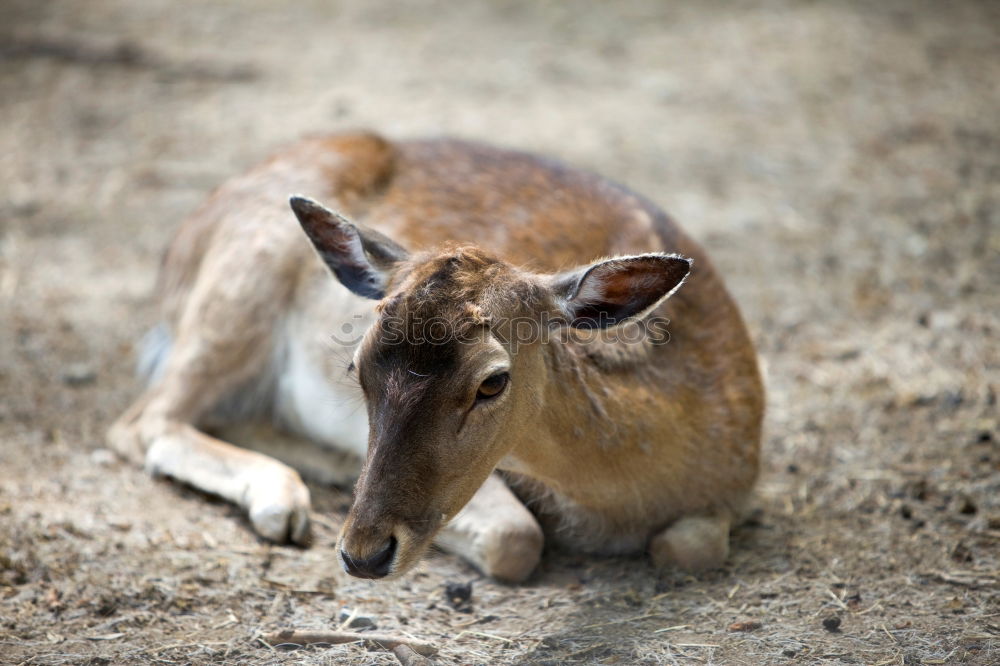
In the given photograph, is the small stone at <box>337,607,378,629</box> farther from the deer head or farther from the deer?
the deer head

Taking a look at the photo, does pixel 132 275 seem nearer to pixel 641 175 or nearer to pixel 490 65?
pixel 641 175

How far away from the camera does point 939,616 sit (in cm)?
384

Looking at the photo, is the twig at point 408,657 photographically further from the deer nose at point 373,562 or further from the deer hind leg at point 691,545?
the deer hind leg at point 691,545

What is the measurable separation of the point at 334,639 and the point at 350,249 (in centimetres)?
143

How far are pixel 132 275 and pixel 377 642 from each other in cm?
406

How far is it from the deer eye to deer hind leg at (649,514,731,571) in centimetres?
123

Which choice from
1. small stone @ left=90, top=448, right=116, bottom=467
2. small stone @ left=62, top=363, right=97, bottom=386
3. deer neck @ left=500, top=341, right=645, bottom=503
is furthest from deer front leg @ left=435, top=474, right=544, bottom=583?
small stone @ left=62, top=363, right=97, bottom=386

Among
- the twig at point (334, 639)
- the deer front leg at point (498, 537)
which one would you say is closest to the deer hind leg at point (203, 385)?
the deer front leg at point (498, 537)

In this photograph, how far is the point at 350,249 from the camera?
4.01 metres

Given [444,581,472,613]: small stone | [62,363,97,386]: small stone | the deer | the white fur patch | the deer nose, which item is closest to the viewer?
the deer nose

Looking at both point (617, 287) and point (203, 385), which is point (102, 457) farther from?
point (617, 287)

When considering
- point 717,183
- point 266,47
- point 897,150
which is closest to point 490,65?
point 266,47

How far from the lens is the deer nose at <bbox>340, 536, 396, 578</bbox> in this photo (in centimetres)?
327

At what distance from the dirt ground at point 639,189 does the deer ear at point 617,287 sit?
46.0 inches
